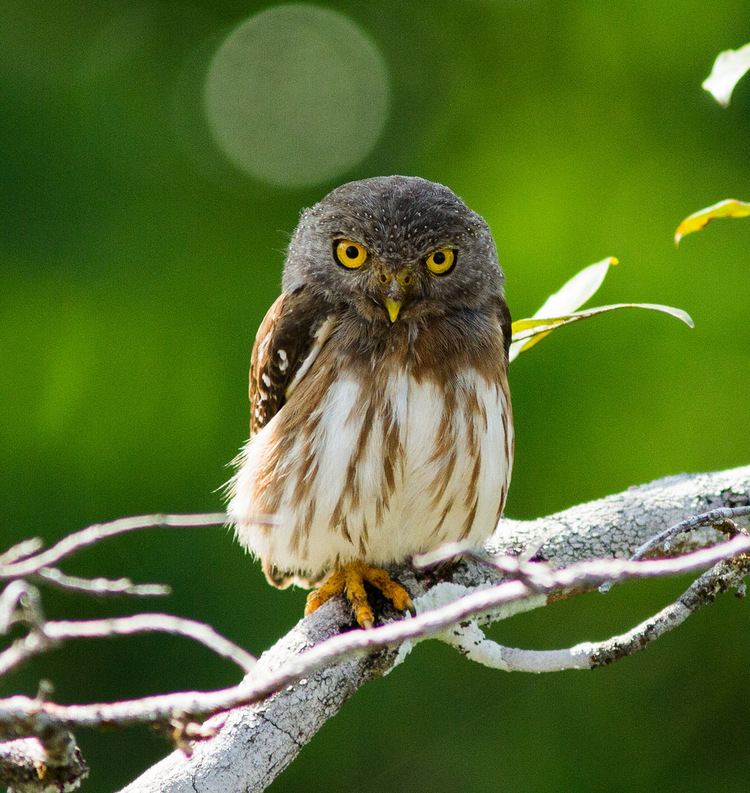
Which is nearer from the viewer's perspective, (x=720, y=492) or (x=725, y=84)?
(x=725, y=84)

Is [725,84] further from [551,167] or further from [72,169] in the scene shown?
[72,169]

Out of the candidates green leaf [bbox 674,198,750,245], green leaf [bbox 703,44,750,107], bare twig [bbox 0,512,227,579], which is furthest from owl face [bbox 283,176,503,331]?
bare twig [bbox 0,512,227,579]

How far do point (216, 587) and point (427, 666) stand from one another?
3.72ft

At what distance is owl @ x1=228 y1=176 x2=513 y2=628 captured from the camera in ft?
10.0

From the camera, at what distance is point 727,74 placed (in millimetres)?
2336

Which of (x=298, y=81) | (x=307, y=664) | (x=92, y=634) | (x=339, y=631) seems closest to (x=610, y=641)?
(x=339, y=631)

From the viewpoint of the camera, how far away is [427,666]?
5.77 m

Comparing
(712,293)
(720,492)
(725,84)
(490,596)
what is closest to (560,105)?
(712,293)

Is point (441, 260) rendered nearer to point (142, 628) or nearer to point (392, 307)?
point (392, 307)

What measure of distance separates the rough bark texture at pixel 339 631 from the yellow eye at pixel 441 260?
762 mm

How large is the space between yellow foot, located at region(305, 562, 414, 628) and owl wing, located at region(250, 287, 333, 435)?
0.51m

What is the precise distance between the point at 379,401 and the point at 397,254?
0.43m

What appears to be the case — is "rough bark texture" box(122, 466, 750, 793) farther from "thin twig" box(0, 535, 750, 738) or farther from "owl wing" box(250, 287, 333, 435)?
"owl wing" box(250, 287, 333, 435)

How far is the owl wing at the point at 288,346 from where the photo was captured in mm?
3213
